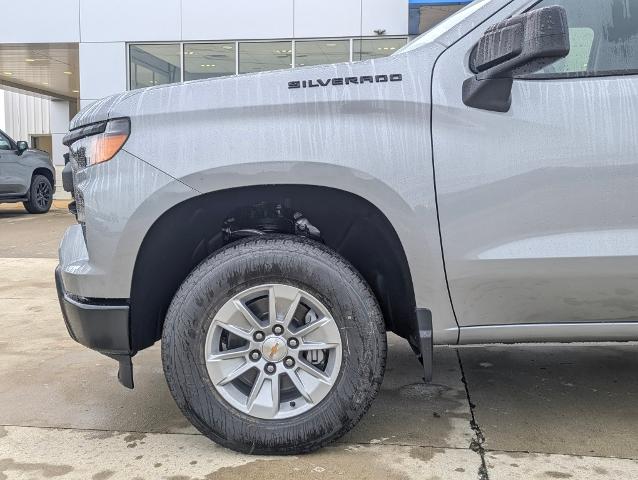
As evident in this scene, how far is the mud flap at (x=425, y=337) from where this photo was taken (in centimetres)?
247

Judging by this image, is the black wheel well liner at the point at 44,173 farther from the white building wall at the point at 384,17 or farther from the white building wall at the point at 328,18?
the white building wall at the point at 384,17

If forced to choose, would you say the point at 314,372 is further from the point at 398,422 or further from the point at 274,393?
the point at 398,422

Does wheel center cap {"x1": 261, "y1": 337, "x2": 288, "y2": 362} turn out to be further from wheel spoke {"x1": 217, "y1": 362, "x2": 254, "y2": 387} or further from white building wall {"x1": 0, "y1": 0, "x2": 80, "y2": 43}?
white building wall {"x1": 0, "y1": 0, "x2": 80, "y2": 43}

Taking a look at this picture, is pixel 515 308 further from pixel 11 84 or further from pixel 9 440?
pixel 11 84

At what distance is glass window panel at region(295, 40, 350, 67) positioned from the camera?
12.8m

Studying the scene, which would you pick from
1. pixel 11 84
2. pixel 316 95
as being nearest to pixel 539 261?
pixel 316 95

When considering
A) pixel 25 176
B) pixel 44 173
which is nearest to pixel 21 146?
pixel 25 176

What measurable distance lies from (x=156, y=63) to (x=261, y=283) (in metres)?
12.0

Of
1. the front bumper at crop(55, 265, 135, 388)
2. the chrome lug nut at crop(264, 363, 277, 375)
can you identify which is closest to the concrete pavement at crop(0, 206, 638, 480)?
the chrome lug nut at crop(264, 363, 277, 375)

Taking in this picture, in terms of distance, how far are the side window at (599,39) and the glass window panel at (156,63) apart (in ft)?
38.0

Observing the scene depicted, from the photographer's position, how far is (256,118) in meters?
2.44

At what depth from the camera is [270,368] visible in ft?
8.19

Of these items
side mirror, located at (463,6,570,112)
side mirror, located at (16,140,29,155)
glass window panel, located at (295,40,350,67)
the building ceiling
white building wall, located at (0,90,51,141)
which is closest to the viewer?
side mirror, located at (463,6,570,112)

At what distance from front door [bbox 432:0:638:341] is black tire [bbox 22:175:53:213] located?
467 inches
